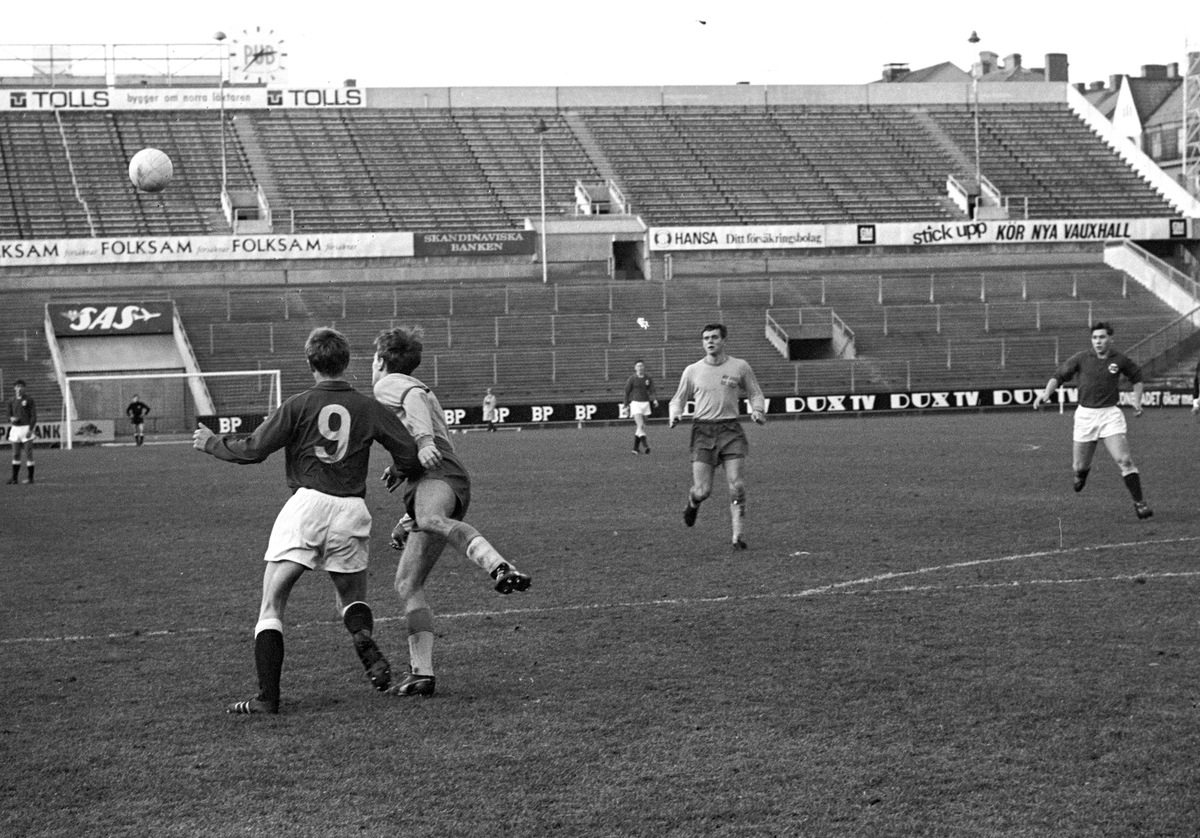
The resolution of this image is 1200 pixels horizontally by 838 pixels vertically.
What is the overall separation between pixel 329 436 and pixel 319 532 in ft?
1.55

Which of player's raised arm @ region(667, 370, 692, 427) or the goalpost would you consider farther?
the goalpost

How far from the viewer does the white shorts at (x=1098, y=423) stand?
612 inches

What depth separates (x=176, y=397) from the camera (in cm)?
4222

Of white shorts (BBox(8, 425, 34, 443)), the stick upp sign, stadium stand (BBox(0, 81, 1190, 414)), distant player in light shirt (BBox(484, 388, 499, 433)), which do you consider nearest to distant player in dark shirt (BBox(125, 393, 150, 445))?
stadium stand (BBox(0, 81, 1190, 414))

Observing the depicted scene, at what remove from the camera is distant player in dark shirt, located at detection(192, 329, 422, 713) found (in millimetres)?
7254

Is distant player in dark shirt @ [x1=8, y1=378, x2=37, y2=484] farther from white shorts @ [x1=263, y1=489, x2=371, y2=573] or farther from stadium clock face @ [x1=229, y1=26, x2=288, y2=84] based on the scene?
stadium clock face @ [x1=229, y1=26, x2=288, y2=84]

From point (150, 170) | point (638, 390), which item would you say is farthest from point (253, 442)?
point (150, 170)

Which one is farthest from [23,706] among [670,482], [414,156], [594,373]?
[414,156]

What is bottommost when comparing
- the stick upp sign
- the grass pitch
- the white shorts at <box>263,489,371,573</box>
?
the grass pitch

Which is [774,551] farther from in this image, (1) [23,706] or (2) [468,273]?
(2) [468,273]

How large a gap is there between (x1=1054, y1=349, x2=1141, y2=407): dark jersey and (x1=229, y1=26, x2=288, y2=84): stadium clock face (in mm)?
51599

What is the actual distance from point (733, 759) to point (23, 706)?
3.65 metres

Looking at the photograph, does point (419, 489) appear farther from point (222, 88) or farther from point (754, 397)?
point (222, 88)

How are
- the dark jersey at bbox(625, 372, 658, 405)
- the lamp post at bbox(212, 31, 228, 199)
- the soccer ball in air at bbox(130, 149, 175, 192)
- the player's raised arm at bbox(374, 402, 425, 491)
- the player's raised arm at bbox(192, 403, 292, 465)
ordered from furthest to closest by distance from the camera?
the lamp post at bbox(212, 31, 228, 199), the soccer ball in air at bbox(130, 149, 175, 192), the dark jersey at bbox(625, 372, 658, 405), the player's raised arm at bbox(374, 402, 425, 491), the player's raised arm at bbox(192, 403, 292, 465)
